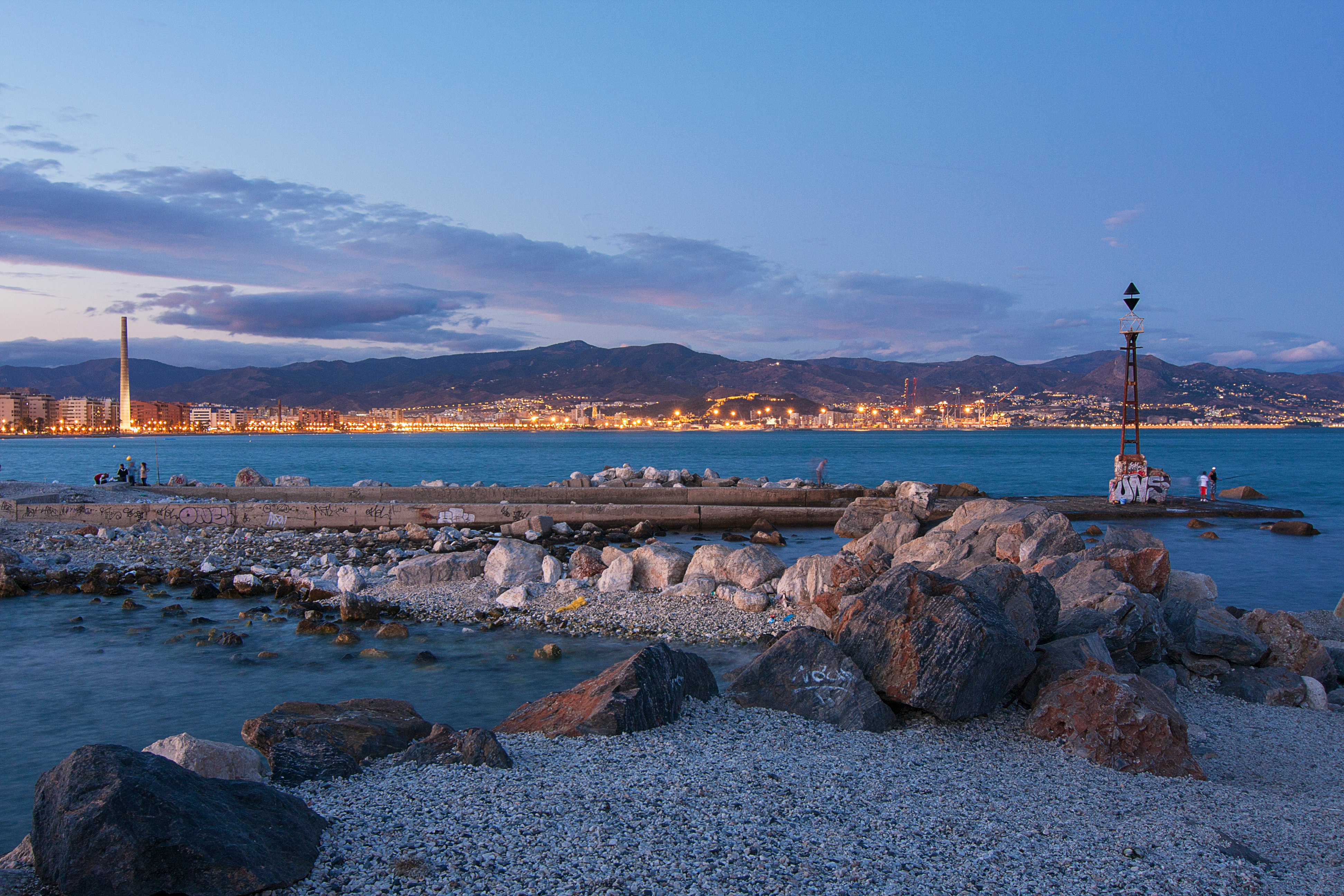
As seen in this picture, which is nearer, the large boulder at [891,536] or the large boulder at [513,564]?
the large boulder at [513,564]

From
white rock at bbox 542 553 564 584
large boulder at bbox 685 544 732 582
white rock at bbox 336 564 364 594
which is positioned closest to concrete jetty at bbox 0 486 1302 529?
white rock at bbox 542 553 564 584

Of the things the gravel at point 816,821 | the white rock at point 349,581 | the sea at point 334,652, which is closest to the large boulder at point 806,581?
the sea at point 334,652

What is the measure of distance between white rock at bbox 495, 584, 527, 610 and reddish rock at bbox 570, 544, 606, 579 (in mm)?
1346

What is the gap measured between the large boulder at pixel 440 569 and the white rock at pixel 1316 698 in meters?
11.3

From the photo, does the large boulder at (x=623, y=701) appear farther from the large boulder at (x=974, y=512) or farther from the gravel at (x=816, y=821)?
the large boulder at (x=974, y=512)

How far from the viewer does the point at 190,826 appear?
12.1ft

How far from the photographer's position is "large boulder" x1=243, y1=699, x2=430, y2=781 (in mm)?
5238

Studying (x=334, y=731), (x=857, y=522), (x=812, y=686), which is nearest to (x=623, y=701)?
(x=812, y=686)

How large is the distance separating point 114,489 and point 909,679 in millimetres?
29830

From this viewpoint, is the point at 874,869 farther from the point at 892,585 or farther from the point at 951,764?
the point at 892,585

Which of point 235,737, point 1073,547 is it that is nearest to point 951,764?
point 235,737

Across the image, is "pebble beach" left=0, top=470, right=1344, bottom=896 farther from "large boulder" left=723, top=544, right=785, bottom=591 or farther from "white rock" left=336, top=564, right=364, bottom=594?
"white rock" left=336, top=564, right=364, bottom=594

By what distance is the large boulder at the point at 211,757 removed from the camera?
4.93 meters

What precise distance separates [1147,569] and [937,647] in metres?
4.44
